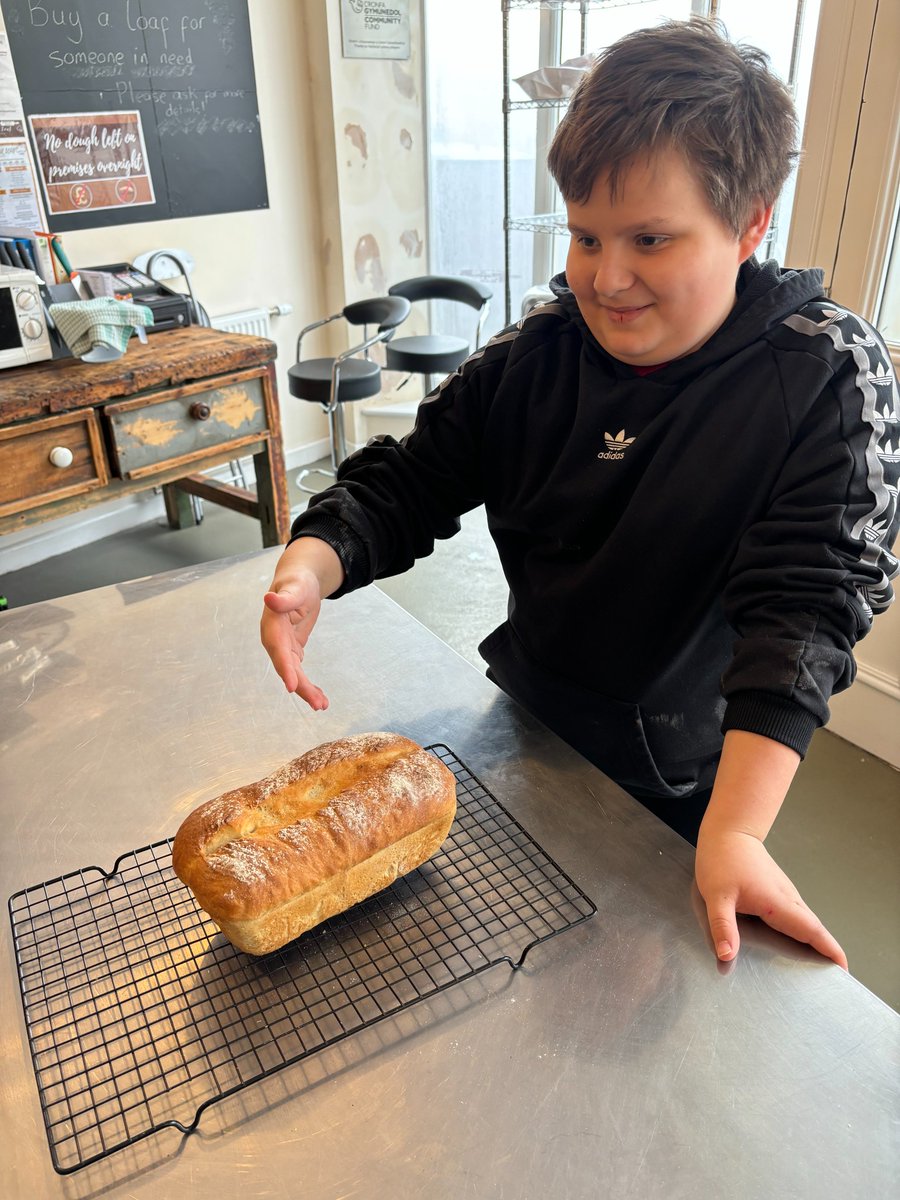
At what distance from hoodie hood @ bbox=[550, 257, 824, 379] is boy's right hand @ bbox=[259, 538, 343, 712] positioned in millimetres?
418

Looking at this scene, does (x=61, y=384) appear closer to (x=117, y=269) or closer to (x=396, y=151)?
(x=117, y=269)

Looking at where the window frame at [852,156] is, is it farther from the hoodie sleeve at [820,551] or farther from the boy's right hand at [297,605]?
the boy's right hand at [297,605]

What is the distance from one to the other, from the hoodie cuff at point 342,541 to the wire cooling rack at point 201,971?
324 millimetres

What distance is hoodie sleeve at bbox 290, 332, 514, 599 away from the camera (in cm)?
104

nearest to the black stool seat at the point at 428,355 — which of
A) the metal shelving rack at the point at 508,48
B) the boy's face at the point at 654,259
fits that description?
the metal shelving rack at the point at 508,48

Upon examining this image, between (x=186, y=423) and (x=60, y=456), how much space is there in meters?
0.36

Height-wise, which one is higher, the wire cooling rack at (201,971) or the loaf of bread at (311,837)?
the loaf of bread at (311,837)

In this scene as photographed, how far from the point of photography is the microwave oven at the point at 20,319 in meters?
2.15

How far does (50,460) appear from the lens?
2076mm

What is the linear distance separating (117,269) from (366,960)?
9.67 feet

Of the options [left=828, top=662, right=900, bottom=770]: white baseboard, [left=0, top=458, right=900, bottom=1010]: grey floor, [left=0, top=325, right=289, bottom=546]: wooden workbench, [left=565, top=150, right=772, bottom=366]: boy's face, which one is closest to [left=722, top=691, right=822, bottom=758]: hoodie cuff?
[left=565, top=150, right=772, bottom=366]: boy's face

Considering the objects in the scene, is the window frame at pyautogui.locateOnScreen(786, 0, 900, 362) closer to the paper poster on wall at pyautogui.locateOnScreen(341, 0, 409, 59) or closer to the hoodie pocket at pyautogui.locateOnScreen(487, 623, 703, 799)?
the hoodie pocket at pyautogui.locateOnScreen(487, 623, 703, 799)

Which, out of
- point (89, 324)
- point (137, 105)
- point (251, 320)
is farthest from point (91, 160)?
point (89, 324)

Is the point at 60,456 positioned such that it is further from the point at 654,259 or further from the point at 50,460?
the point at 654,259
